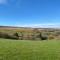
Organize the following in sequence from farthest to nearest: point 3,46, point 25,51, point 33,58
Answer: point 3,46 < point 25,51 < point 33,58

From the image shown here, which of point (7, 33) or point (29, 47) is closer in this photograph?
point (29, 47)

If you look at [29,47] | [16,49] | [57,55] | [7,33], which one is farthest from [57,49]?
[7,33]

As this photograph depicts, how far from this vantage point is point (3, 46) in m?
4.02

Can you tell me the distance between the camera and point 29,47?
4.09 meters

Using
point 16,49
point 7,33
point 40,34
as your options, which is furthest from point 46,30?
point 16,49

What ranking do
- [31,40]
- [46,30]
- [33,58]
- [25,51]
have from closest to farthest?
[33,58]
[25,51]
[31,40]
[46,30]

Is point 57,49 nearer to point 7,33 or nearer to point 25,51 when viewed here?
point 25,51

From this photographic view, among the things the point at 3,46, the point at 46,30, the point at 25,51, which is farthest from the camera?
the point at 46,30

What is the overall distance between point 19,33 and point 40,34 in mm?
671

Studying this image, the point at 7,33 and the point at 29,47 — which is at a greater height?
the point at 7,33

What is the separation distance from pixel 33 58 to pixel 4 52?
68cm

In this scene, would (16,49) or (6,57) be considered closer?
(6,57)

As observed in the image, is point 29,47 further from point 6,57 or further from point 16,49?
point 6,57

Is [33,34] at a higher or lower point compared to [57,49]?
higher
